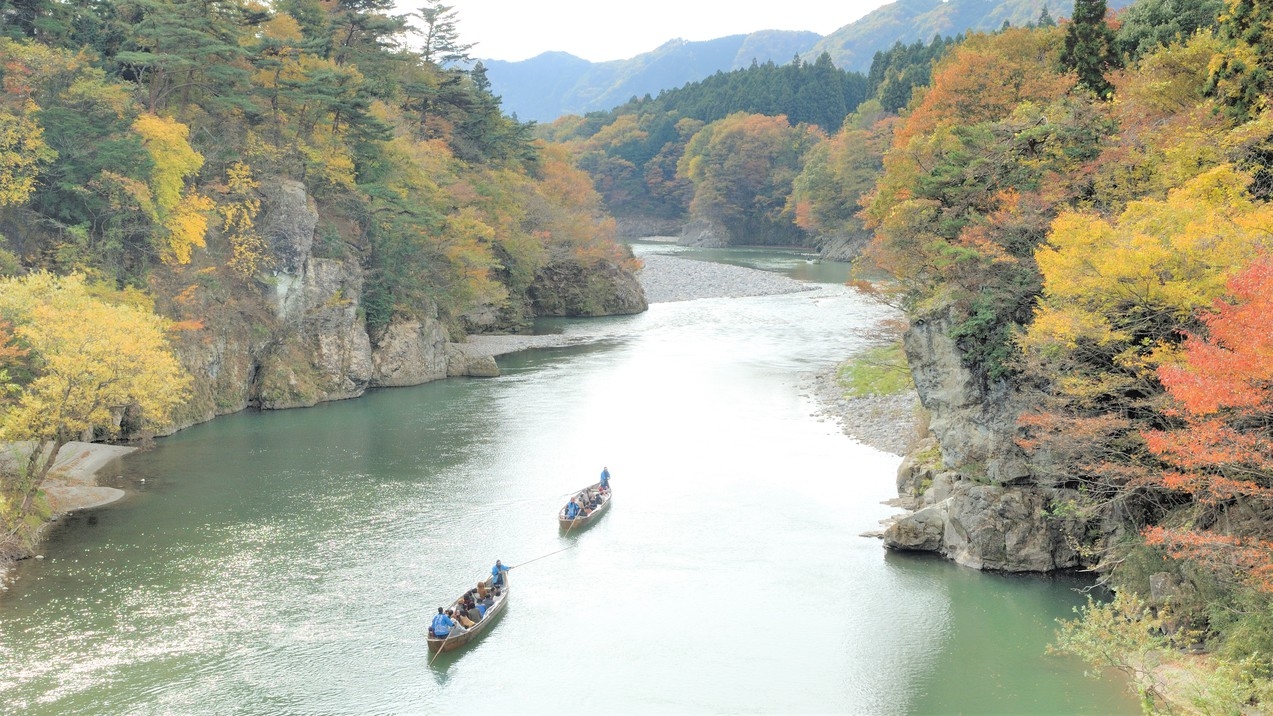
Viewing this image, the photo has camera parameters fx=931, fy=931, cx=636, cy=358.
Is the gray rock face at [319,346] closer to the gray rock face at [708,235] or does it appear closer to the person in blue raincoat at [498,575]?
the person in blue raincoat at [498,575]

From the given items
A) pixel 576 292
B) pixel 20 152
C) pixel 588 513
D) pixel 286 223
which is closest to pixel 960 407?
pixel 588 513

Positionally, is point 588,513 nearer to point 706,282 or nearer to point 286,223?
point 286,223

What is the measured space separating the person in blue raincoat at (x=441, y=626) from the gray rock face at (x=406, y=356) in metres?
33.1

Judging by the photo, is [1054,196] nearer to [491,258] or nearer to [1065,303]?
[1065,303]

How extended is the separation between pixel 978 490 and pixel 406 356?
122ft

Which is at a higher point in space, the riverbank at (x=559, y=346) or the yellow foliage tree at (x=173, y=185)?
the yellow foliage tree at (x=173, y=185)

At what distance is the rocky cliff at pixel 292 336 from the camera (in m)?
45.8

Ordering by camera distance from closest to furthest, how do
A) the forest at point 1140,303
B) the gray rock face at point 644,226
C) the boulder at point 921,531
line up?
the forest at point 1140,303 < the boulder at point 921,531 < the gray rock face at point 644,226

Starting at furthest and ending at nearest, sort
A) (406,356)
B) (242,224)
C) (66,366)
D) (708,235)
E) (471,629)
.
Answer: (708,235) < (406,356) < (242,224) < (66,366) < (471,629)

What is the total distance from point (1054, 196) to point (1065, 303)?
18.4ft

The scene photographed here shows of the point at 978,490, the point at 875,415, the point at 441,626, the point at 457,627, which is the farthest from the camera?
the point at 875,415

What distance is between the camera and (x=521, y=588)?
89.5ft

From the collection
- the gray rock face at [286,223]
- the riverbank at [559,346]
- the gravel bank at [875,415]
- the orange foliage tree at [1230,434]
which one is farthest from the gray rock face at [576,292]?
the orange foliage tree at [1230,434]

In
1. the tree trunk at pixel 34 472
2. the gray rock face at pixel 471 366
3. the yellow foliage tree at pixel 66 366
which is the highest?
the yellow foliage tree at pixel 66 366
